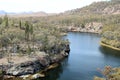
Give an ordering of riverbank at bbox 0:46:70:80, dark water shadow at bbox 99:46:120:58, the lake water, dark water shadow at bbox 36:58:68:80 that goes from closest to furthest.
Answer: dark water shadow at bbox 36:58:68:80, riverbank at bbox 0:46:70:80, the lake water, dark water shadow at bbox 99:46:120:58

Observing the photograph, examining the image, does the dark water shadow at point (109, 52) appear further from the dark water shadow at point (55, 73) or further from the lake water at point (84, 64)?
the dark water shadow at point (55, 73)

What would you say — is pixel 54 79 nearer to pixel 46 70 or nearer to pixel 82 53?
pixel 46 70

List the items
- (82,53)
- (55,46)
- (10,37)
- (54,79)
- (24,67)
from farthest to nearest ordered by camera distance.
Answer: (82,53) → (55,46) → (10,37) → (24,67) → (54,79)

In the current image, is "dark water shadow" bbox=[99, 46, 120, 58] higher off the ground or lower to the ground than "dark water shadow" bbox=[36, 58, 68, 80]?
higher

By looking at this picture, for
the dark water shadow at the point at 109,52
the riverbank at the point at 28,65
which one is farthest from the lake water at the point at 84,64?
the riverbank at the point at 28,65

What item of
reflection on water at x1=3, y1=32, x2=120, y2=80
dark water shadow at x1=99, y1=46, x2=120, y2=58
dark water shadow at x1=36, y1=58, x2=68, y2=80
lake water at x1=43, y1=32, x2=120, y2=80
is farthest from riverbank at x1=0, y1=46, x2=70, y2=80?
dark water shadow at x1=99, y1=46, x2=120, y2=58

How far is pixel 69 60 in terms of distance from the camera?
345ft

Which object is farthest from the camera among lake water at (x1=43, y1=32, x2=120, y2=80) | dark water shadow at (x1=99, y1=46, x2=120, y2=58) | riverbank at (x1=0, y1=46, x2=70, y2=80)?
dark water shadow at (x1=99, y1=46, x2=120, y2=58)

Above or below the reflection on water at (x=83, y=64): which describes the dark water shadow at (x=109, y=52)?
above

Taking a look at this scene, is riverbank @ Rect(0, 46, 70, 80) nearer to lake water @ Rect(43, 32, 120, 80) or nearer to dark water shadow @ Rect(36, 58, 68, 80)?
dark water shadow @ Rect(36, 58, 68, 80)

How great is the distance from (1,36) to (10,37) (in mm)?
7208

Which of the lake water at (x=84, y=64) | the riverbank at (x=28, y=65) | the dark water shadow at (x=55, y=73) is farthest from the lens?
the lake water at (x=84, y=64)

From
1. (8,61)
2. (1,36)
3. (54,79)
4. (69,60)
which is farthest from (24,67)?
(69,60)

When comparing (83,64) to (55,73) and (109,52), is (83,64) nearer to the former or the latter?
(55,73)
